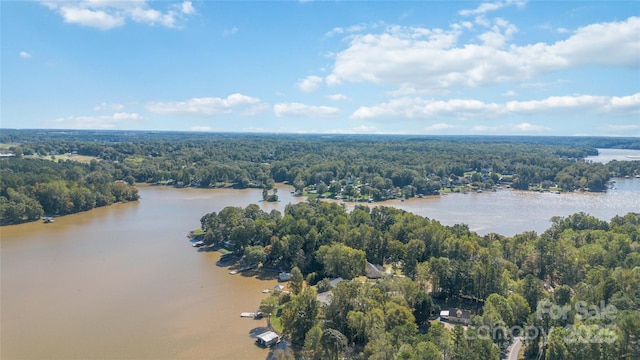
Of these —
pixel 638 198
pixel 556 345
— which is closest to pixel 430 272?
pixel 556 345

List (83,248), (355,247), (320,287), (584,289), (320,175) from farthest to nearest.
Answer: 1. (320,175)
2. (83,248)
3. (355,247)
4. (320,287)
5. (584,289)

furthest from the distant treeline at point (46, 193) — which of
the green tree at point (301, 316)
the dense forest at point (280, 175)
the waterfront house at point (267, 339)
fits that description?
the green tree at point (301, 316)

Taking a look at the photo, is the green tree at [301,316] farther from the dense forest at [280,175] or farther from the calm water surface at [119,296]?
the dense forest at [280,175]

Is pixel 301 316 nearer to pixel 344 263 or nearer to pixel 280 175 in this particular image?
pixel 344 263

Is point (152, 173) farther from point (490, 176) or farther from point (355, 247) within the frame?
point (490, 176)

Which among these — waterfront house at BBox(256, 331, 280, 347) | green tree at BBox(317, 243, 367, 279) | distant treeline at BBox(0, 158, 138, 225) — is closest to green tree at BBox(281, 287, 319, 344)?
waterfront house at BBox(256, 331, 280, 347)
